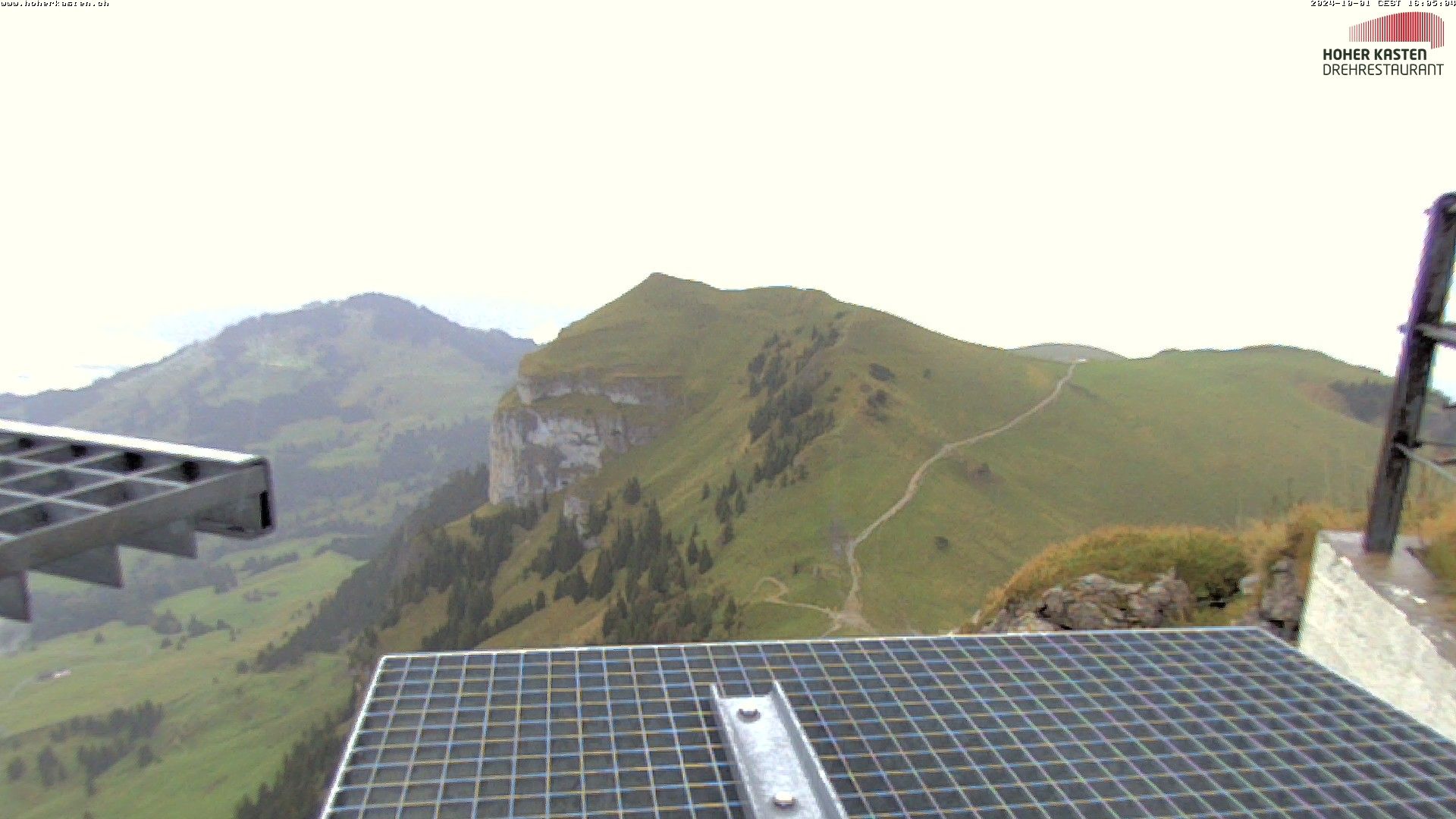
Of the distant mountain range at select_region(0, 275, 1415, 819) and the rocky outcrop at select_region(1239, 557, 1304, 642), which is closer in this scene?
the rocky outcrop at select_region(1239, 557, 1304, 642)

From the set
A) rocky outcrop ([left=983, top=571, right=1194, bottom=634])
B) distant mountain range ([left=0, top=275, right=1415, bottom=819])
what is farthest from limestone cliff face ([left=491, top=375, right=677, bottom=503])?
rocky outcrop ([left=983, top=571, right=1194, bottom=634])

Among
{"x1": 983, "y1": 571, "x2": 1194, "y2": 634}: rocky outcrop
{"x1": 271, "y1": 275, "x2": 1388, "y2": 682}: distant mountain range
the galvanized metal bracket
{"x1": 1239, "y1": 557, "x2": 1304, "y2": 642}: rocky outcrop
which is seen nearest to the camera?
the galvanized metal bracket

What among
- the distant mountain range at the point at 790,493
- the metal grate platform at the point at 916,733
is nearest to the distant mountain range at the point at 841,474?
the distant mountain range at the point at 790,493

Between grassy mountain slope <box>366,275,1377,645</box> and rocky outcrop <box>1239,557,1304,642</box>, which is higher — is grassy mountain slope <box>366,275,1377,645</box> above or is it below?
below

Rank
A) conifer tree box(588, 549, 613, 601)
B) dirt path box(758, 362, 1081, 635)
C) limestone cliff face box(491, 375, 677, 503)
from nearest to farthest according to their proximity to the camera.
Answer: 1. dirt path box(758, 362, 1081, 635)
2. conifer tree box(588, 549, 613, 601)
3. limestone cliff face box(491, 375, 677, 503)

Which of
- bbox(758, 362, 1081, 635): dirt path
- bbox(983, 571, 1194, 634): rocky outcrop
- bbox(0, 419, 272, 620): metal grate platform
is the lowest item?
bbox(758, 362, 1081, 635): dirt path

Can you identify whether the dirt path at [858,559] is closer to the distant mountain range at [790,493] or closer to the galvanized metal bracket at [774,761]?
the distant mountain range at [790,493]

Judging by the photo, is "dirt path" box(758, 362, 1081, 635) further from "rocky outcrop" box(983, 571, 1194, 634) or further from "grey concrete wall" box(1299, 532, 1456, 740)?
"grey concrete wall" box(1299, 532, 1456, 740)
